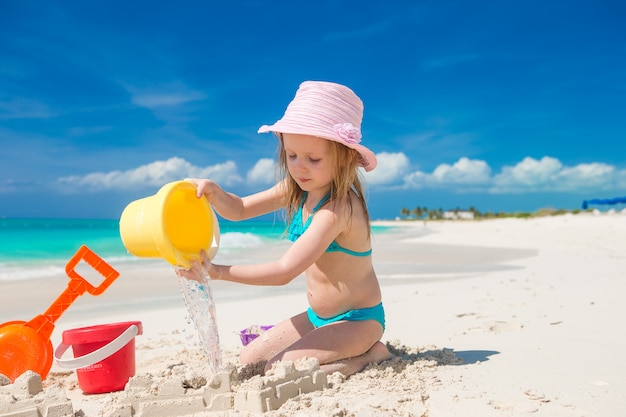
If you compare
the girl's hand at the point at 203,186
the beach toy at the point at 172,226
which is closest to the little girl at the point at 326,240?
the girl's hand at the point at 203,186

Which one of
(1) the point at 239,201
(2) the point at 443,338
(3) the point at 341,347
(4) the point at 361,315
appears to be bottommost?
(2) the point at 443,338

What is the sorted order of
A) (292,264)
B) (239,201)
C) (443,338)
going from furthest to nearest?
1. (443,338)
2. (239,201)
3. (292,264)

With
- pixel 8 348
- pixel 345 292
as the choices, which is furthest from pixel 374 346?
pixel 8 348

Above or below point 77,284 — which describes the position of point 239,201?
above

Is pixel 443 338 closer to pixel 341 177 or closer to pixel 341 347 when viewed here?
pixel 341 347

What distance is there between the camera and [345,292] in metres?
2.80

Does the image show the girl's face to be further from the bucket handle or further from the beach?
the bucket handle

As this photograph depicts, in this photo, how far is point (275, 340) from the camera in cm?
294

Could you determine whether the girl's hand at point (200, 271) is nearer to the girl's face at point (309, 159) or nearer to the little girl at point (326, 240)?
the little girl at point (326, 240)

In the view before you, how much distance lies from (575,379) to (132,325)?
6.89 ft

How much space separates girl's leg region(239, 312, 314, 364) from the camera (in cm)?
289

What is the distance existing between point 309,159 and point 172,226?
74cm

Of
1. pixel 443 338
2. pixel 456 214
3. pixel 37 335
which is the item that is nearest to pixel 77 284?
pixel 37 335

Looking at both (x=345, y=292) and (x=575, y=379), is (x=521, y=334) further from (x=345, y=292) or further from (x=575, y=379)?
(x=345, y=292)
